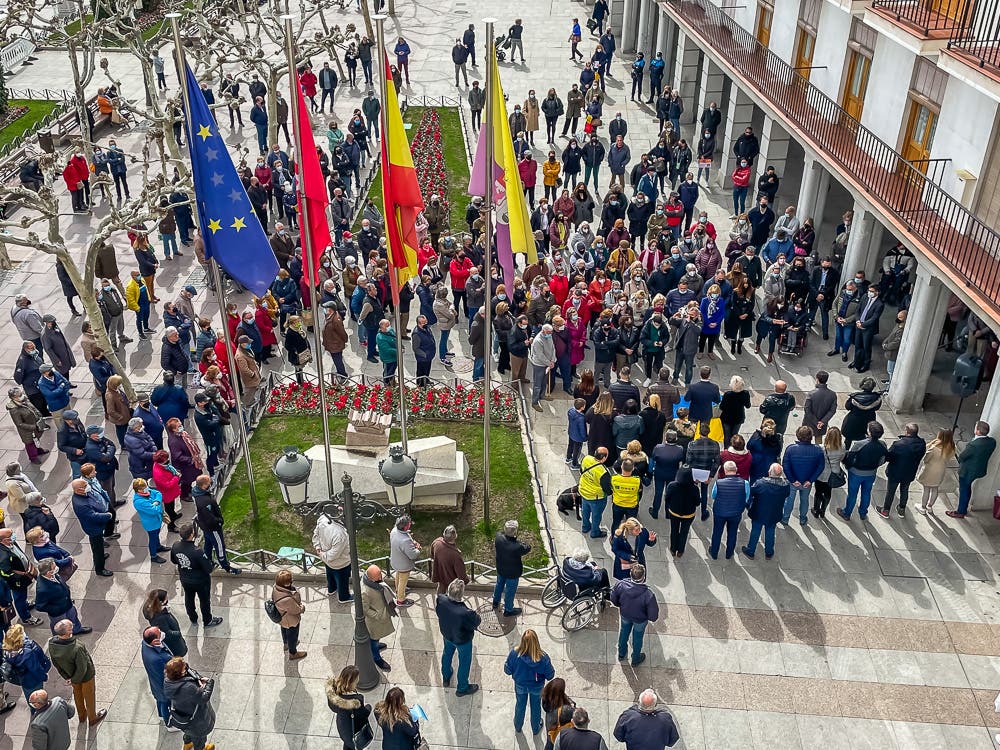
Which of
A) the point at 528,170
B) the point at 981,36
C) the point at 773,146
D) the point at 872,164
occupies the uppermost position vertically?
the point at 981,36

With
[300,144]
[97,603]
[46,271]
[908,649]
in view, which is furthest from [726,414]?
[46,271]

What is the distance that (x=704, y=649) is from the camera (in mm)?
12844

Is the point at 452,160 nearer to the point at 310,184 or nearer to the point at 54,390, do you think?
the point at 54,390

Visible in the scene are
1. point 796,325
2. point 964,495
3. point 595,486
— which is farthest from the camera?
point 796,325

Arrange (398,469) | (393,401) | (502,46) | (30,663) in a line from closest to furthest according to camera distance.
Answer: (30,663) → (398,469) → (393,401) → (502,46)

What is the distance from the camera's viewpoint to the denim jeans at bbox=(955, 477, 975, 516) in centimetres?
1480

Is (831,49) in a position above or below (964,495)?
above

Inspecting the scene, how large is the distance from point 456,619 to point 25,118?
2927cm

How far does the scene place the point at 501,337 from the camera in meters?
18.2

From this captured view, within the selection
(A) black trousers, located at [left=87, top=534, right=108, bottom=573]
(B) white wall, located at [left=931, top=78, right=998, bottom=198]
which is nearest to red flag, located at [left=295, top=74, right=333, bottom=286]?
(A) black trousers, located at [left=87, top=534, right=108, bottom=573]

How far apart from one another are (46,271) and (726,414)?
53.2 feet

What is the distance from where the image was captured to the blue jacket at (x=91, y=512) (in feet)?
43.6

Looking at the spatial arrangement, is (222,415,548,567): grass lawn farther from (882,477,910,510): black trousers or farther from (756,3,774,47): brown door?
(756,3,774,47): brown door

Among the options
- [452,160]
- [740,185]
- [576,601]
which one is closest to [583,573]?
[576,601]
